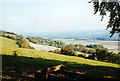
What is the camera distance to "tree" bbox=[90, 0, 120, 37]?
8616 millimetres

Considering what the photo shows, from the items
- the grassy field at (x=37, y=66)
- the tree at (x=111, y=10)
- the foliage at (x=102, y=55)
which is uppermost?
the tree at (x=111, y=10)

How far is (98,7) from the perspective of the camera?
968 cm

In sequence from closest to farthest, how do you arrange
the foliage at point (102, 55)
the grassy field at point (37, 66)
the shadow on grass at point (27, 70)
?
1. the shadow on grass at point (27, 70)
2. the grassy field at point (37, 66)
3. the foliage at point (102, 55)

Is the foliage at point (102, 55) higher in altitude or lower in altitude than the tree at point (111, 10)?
lower

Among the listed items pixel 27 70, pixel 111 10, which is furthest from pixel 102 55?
pixel 27 70

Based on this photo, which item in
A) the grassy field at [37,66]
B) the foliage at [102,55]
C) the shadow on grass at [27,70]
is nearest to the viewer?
the shadow on grass at [27,70]

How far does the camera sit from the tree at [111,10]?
862 cm

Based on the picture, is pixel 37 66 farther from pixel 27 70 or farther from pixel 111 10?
pixel 111 10

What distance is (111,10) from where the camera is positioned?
28.7 feet

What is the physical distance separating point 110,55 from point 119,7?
24.1m

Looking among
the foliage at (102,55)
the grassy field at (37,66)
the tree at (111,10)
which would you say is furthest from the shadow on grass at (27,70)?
the foliage at (102,55)

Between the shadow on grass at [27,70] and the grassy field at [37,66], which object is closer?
the shadow on grass at [27,70]

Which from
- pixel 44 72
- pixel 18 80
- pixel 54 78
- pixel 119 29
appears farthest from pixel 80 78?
pixel 119 29

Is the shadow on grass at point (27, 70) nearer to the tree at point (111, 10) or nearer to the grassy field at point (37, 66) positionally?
the grassy field at point (37, 66)
